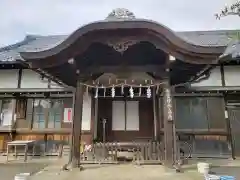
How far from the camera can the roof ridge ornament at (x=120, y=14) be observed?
6.81 metres

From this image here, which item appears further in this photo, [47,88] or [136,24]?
[47,88]

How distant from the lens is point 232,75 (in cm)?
1096

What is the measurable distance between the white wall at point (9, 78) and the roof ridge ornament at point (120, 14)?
6.73 m

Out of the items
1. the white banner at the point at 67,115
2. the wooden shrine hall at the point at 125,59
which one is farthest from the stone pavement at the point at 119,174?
the white banner at the point at 67,115

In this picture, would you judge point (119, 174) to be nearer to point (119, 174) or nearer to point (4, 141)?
point (119, 174)

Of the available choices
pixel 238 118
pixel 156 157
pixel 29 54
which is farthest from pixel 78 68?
pixel 238 118

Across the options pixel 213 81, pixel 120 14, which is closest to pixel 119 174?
pixel 120 14

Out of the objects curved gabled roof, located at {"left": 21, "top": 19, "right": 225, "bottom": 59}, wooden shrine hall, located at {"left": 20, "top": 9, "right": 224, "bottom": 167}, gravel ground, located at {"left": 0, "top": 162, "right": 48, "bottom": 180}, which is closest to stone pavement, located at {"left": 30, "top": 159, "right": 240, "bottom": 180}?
wooden shrine hall, located at {"left": 20, "top": 9, "right": 224, "bottom": 167}

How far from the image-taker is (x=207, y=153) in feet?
35.3

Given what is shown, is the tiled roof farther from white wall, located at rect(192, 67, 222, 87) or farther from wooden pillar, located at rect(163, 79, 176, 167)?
wooden pillar, located at rect(163, 79, 176, 167)

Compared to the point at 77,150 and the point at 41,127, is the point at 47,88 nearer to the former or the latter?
the point at 41,127

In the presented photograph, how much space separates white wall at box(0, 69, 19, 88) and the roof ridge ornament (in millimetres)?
6732

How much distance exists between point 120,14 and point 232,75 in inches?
256

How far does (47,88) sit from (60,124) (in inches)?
69.0
